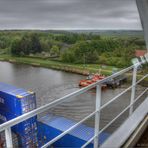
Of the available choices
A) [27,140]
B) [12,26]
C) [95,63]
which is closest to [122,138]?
[27,140]

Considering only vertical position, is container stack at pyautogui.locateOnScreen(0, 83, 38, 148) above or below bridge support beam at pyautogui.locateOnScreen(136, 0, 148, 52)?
below

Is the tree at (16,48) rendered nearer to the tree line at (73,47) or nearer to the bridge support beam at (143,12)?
the tree line at (73,47)

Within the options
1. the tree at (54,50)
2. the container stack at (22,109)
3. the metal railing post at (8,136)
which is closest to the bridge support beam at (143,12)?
the metal railing post at (8,136)

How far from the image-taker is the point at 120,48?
45.2 ft

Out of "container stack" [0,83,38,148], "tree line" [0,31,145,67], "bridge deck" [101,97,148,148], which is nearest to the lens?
"bridge deck" [101,97,148,148]

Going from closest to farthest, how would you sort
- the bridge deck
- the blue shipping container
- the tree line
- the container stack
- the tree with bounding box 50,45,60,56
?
the bridge deck → the container stack → the blue shipping container → the tree line → the tree with bounding box 50,45,60,56

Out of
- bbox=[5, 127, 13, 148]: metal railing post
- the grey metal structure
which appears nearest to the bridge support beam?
the grey metal structure

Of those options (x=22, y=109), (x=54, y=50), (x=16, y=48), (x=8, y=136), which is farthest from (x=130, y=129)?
(x=54, y=50)

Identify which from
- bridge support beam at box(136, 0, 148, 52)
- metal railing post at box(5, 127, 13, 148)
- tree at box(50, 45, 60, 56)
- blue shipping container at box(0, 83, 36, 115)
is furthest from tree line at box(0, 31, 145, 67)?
metal railing post at box(5, 127, 13, 148)

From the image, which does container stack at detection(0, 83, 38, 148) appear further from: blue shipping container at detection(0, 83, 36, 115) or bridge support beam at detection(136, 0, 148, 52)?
bridge support beam at detection(136, 0, 148, 52)

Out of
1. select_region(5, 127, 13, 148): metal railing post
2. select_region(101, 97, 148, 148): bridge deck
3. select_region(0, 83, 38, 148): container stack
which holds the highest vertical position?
select_region(5, 127, 13, 148): metal railing post

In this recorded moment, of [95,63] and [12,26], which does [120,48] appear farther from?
[12,26]

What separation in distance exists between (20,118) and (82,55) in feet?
45.9

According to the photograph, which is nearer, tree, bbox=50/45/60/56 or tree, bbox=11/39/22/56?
tree, bbox=11/39/22/56
